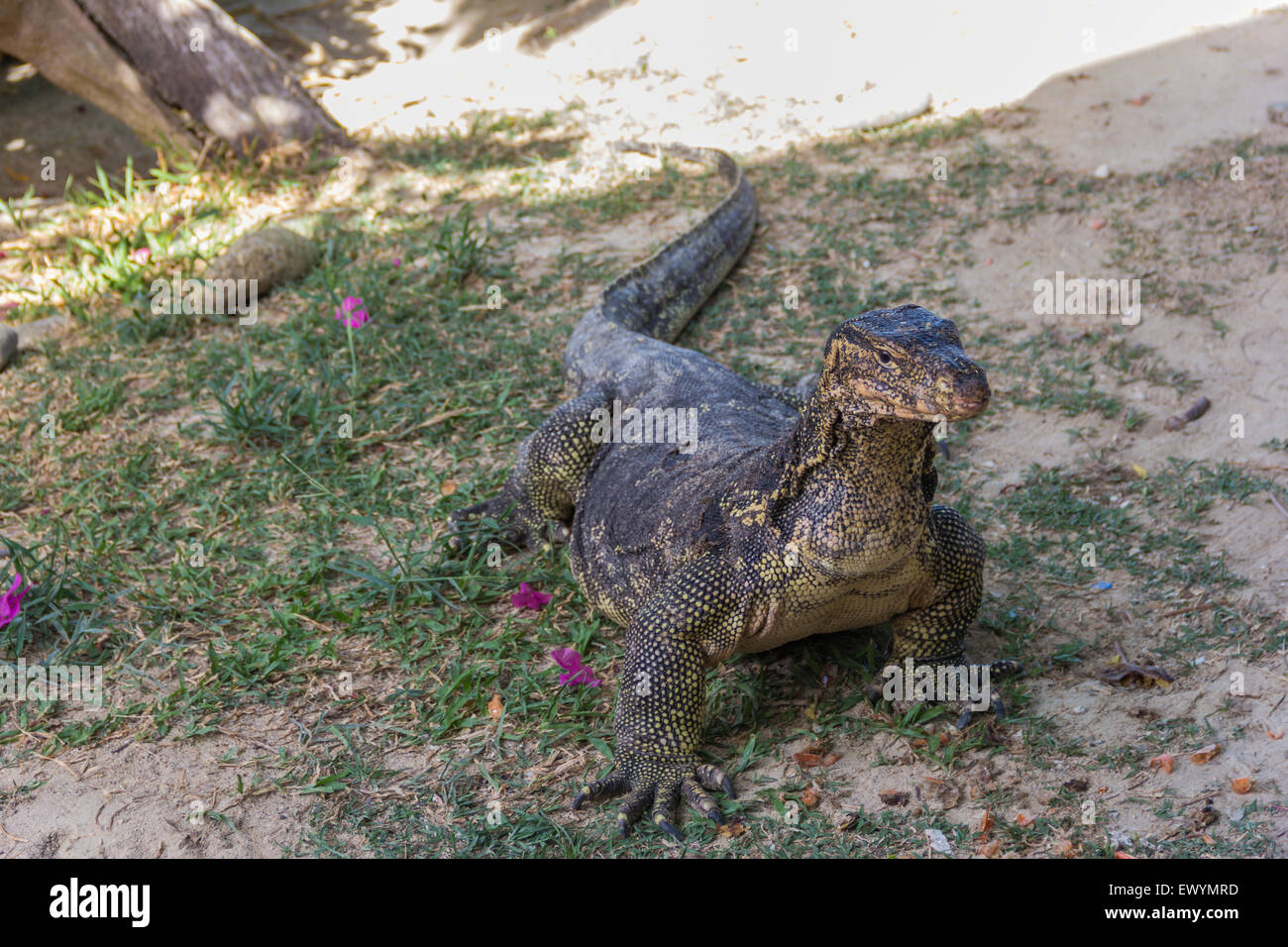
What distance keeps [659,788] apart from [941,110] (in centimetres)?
696

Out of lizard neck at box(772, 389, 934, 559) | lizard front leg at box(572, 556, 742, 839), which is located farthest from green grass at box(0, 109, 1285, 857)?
lizard neck at box(772, 389, 934, 559)

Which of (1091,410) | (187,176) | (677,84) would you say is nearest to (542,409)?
(1091,410)

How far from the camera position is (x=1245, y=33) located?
8.45 metres

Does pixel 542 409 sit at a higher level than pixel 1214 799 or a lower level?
higher

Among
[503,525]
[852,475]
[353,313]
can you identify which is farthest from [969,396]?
[353,313]

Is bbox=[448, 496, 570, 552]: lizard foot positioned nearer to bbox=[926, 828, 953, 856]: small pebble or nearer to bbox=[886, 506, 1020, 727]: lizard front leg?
bbox=[886, 506, 1020, 727]: lizard front leg

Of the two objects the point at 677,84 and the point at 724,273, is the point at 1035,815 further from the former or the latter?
the point at 677,84

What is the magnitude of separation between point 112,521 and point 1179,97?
25.1 ft

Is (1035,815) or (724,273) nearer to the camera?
(1035,815)

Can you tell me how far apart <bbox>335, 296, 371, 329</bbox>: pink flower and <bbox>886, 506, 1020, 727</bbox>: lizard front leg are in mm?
3667

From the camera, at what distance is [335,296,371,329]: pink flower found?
6.26 meters

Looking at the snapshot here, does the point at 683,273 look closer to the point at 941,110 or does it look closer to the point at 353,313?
the point at 353,313

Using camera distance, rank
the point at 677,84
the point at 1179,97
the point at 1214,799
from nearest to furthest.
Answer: the point at 1214,799 → the point at 1179,97 → the point at 677,84

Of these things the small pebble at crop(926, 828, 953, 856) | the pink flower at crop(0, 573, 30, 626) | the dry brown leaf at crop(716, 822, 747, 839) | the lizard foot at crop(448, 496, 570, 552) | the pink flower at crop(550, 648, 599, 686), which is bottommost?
the dry brown leaf at crop(716, 822, 747, 839)
